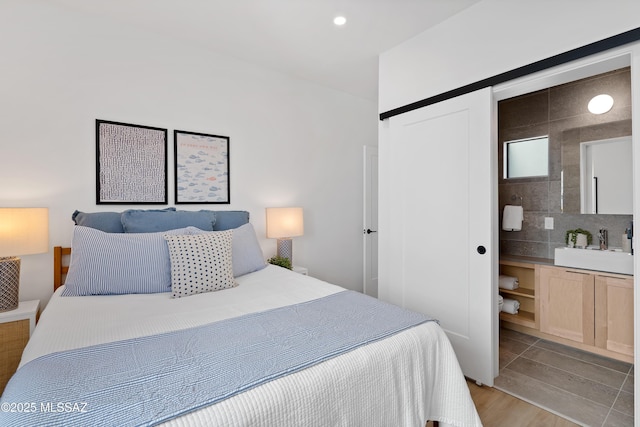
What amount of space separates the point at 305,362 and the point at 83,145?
2404 mm

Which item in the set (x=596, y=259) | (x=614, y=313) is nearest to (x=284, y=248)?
(x=596, y=259)

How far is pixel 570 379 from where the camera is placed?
2.30 metres

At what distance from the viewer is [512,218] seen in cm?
335

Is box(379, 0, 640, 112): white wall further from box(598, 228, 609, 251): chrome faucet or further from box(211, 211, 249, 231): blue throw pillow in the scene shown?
box(598, 228, 609, 251): chrome faucet

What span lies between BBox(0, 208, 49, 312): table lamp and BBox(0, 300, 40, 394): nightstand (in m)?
0.10

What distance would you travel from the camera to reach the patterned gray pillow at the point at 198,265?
1938mm

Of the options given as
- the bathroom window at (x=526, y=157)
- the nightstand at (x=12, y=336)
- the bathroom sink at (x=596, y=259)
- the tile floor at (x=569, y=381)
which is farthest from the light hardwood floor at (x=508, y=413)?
the nightstand at (x=12, y=336)

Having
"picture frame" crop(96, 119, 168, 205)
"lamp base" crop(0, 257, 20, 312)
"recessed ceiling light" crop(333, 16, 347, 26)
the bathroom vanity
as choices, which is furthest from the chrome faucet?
"lamp base" crop(0, 257, 20, 312)

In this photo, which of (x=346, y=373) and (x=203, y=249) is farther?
(x=203, y=249)

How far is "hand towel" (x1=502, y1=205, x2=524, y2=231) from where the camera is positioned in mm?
3316

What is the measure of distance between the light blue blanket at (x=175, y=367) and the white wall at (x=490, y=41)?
1815mm

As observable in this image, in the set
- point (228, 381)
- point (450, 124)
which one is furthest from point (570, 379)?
point (228, 381)

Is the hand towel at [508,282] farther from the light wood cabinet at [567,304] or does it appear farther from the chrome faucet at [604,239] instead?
the chrome faucet at [604,239]

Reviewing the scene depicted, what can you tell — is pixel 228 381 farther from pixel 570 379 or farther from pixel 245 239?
pixel 570 379
